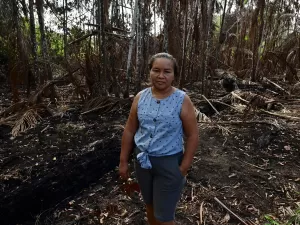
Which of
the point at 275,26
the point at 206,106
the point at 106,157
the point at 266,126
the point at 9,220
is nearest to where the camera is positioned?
the point at 9,220

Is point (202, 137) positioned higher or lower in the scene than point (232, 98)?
lower

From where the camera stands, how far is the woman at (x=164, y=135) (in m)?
1.66

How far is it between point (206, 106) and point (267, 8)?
3.25 meters

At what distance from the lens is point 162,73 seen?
1.65 meters

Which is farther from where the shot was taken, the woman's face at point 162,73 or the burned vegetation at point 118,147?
the burned vegetation at point 118,147

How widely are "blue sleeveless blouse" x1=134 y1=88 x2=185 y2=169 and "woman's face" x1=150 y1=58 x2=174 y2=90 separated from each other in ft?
0.28

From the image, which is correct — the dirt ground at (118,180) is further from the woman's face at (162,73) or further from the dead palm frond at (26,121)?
the woman's face at (162,73)

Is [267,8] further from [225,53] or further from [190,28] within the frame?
[225,53]

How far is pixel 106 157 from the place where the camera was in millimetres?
3480

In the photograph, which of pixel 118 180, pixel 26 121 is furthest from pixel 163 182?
pixel 26 121

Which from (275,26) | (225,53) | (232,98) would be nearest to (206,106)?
(232,98)

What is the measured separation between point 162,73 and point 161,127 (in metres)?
0.31

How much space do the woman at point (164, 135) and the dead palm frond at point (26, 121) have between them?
3078 mm

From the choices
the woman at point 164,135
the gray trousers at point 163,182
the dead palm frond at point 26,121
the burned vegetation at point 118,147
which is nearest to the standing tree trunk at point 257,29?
the burned vegetation at point 118,147
